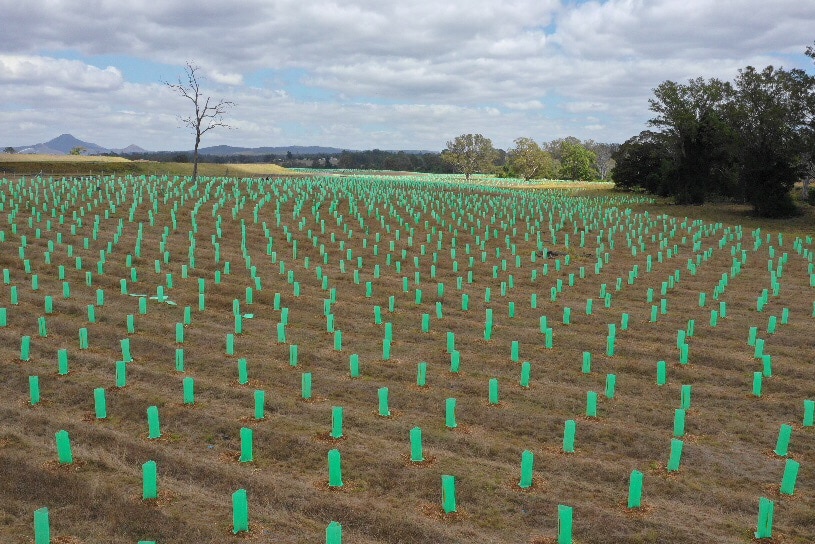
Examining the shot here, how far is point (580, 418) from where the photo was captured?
8.45 metres

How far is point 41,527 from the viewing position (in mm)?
5020

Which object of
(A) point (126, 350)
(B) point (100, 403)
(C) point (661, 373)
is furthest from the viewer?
(A) point (126, 350)

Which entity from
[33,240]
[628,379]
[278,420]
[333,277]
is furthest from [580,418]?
[33,240]

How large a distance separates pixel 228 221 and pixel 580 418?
19.6 metres

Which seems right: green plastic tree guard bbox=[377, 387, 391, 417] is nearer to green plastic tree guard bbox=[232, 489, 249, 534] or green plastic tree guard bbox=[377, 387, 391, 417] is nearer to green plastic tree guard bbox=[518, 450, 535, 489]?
green plastic tree guard bbox=[518, 450, 535, 489]

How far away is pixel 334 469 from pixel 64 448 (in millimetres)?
2567

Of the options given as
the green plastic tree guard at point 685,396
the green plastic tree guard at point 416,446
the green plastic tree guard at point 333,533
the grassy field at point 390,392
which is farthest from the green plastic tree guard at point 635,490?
the green plastic tree guard at point 685,396

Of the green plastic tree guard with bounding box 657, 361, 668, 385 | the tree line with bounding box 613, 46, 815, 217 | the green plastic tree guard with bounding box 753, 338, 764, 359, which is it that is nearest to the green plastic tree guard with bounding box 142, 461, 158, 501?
the green plastic tree guard with bounding box 657, 361, 668, 385

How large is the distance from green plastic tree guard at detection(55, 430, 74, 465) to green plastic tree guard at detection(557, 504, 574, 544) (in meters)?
4.53

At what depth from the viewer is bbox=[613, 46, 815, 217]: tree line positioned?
35.1m

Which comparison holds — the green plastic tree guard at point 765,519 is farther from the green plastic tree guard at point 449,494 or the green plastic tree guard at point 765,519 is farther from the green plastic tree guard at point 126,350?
the green plastic tree guard at point 126,350

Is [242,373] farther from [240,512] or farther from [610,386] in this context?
[610,386]

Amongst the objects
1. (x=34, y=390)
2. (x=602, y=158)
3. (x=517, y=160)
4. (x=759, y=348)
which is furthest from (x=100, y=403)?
(x=602, y=158)

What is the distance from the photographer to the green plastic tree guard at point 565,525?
538cm
